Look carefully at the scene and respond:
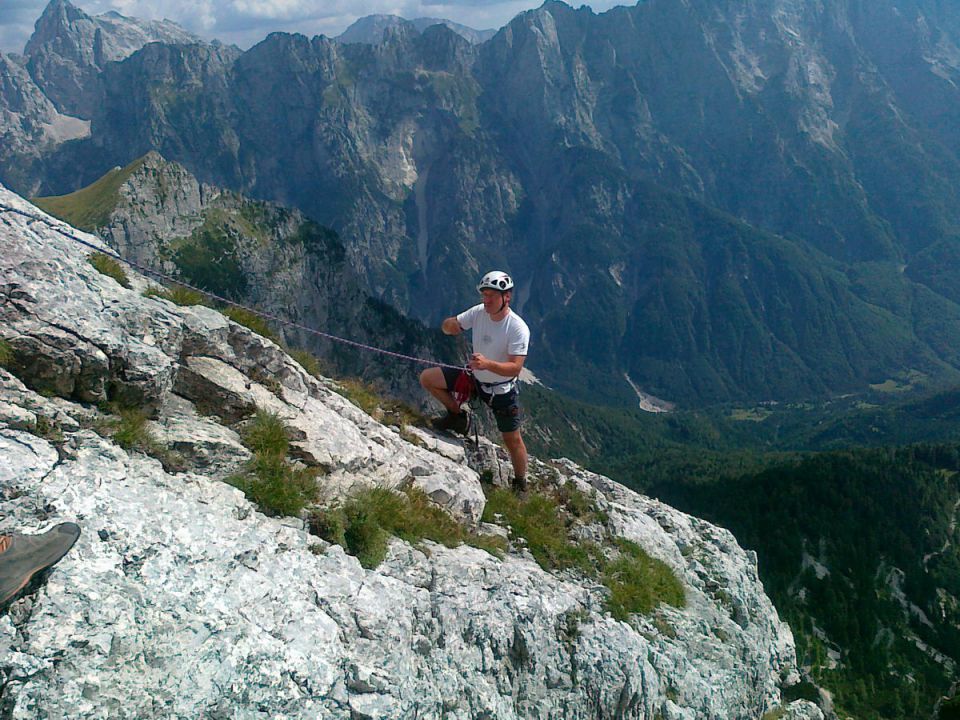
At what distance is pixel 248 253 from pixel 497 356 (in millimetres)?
171279

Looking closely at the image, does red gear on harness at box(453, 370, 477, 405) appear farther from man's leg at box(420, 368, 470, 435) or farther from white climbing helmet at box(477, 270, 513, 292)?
white climbing helmet at box(477, 270, 513, 292)

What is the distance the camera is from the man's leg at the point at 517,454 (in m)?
15.3

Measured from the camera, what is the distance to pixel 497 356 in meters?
14.1

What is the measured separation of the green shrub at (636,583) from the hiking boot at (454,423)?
4.99m

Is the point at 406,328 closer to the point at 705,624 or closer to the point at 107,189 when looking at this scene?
the point at 107,189

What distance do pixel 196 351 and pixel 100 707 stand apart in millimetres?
7758

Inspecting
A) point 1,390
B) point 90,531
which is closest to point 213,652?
point 90,531

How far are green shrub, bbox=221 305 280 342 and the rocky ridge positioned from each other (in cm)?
157

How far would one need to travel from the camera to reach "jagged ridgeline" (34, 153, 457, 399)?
14150 centimetres

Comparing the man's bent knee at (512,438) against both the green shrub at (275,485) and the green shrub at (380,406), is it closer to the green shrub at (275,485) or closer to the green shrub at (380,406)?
the green shrub at (380,406)

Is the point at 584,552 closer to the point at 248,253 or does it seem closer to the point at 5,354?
the point at 5,354

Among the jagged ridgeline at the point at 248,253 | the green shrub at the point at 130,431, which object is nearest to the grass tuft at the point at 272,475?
the green shrub at the point at 130,431

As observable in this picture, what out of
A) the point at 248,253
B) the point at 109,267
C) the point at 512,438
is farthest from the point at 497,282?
the point at 248,253

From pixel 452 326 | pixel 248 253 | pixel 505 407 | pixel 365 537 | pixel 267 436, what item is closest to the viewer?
pixel 365 537
